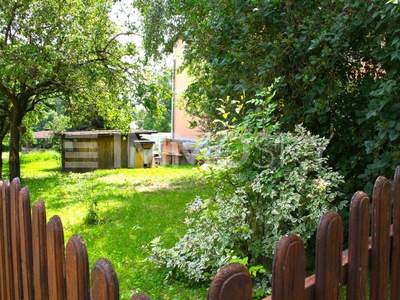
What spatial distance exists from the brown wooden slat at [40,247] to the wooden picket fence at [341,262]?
95 centimetres

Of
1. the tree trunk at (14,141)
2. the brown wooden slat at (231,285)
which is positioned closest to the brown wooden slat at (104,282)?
the brown wooden slat at (231,285)

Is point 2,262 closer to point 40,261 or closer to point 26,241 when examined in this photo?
point 26,241

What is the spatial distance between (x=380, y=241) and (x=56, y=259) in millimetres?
1276

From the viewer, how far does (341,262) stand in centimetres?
142

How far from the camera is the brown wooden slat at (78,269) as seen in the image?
138 centimetres

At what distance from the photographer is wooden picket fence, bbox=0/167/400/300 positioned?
115 centimetres

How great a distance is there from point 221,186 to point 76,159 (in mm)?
15154

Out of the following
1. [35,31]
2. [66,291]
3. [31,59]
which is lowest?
[66,291]

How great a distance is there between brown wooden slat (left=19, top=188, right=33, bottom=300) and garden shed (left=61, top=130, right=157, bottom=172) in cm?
1598

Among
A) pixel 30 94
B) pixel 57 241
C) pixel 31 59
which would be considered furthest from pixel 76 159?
pixel 57 241

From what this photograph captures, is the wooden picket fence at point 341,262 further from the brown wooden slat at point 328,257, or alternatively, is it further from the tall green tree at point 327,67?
the tall green tree at point 327,67

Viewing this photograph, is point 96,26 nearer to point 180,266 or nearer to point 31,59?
point 31,59

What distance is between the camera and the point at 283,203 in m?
3.26

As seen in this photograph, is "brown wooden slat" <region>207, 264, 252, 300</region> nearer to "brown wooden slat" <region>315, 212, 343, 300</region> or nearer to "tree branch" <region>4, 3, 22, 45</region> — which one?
"brown wooden slat" <region>315, 212, 343, 300</region>
